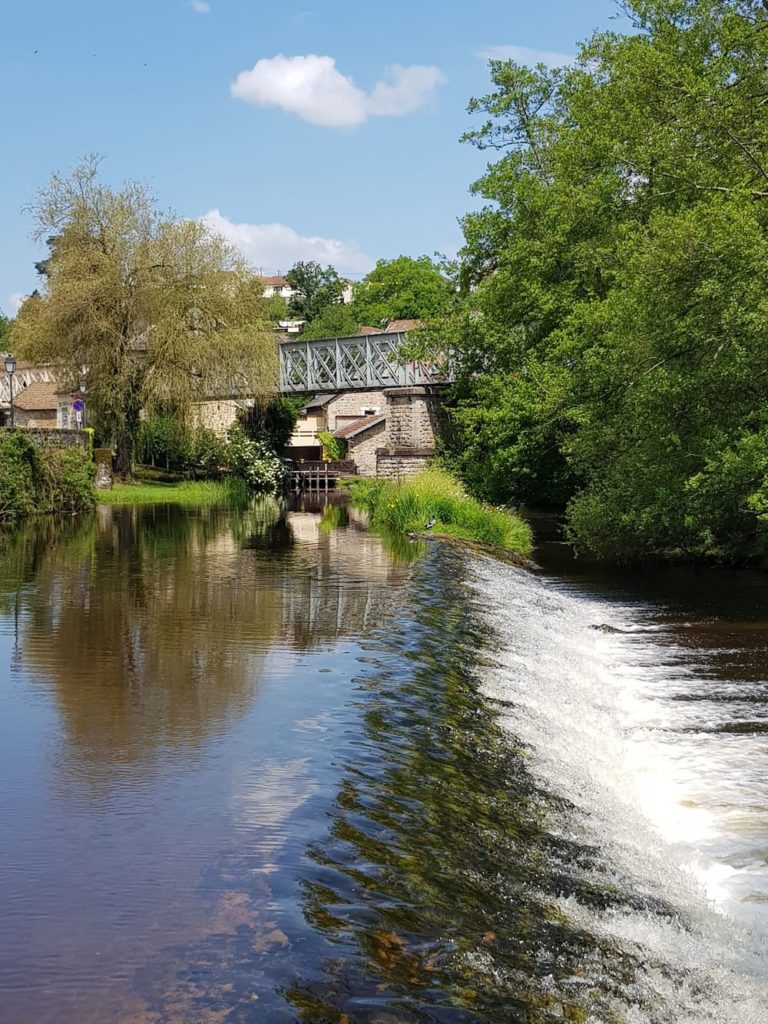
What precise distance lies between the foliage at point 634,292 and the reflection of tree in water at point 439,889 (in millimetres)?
10164

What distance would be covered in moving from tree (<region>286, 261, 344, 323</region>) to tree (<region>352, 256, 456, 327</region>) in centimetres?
695

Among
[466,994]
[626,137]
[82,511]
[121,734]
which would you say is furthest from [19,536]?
[466,994]

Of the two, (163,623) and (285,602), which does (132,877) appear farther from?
(285,602)

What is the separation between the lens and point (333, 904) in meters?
5.09

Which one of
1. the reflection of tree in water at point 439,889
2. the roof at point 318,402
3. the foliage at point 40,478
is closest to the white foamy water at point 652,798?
the reflection of tree in water at point 439,889

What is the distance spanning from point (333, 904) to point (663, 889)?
7.02ft

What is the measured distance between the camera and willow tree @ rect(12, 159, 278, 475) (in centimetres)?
4044

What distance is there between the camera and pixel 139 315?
41.2 m

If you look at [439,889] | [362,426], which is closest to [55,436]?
[439,889]

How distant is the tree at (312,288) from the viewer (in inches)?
4751

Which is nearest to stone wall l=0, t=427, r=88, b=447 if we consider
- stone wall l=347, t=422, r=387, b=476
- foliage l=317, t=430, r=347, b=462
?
stone wall l=347, t=422, r=387, b=476

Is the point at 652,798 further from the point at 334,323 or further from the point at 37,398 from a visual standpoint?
the point at 334,323

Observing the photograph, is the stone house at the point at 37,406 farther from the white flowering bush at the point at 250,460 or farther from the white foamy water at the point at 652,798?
the white foamy water at the point at 652,798

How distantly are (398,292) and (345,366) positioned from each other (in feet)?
173
